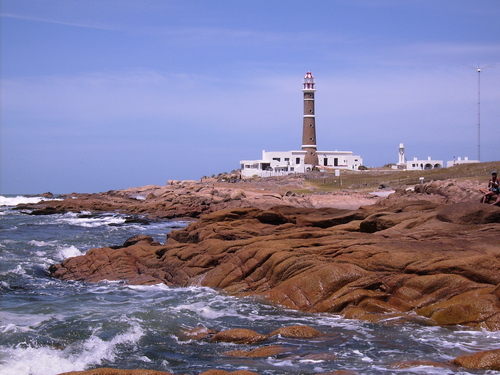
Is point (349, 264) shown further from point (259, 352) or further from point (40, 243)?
point (40, 243)

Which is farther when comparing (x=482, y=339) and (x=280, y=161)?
(x=280, y=161)

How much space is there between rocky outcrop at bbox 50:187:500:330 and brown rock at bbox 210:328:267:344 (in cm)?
270

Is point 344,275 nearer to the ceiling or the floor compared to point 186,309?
nearer to the ceiling

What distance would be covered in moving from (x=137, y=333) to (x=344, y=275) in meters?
5.25

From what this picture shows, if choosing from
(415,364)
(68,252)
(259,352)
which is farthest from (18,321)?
(68,252)

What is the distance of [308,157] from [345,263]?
Result: 82521mm

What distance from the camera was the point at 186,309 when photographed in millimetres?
14961

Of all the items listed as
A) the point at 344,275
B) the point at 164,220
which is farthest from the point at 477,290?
the point at 164,220

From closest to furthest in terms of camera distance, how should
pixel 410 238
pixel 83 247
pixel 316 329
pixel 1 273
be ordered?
pixel 316 329
pixel 410 238
pixel 1 273
pixel 83 247

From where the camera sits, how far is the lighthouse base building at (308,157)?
97000 mm

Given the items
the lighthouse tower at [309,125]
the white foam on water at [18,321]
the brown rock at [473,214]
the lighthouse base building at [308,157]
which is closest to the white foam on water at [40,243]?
the white foam on water at [18,321]

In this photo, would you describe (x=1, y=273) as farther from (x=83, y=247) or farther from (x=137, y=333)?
(x=137, y=333)

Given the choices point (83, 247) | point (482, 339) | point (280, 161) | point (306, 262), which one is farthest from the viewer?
point (280, 161)

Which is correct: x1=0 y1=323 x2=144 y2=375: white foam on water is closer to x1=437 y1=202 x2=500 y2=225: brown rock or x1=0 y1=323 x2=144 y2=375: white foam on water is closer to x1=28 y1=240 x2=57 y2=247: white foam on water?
x1=437 y1=202 x2=500 y2=225: brown rock
